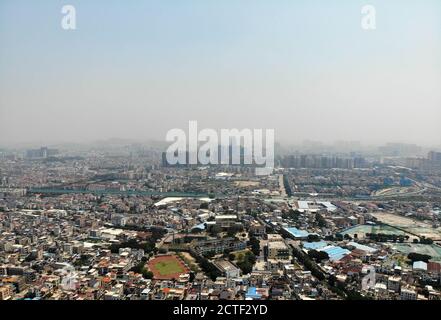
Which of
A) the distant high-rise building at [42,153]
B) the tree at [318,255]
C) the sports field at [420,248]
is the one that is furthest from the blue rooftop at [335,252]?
the distant high-rise building at [42,153]

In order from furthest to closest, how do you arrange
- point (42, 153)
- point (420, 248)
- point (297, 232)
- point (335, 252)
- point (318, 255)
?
point (42, 153) < point (297, 232) < point (420, 248) < point (335, 252) < point (318, 255)

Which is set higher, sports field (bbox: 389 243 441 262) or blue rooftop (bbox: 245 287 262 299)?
blue rooftop (bbox: 245 287 262 299)

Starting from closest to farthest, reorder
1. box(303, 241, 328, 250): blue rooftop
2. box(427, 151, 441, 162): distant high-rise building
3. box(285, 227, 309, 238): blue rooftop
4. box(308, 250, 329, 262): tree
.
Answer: box(308, 250, 329, 262): tree → box(303, 241, 328, 250): blue rooftop → box(285, 227, 309, 238): blue rooftop → box(427, 151, 441, 162): distant high-rise building

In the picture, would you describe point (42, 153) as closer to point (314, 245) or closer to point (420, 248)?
point (314, 245)

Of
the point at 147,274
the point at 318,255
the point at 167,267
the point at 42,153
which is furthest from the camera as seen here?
the point at 42,153

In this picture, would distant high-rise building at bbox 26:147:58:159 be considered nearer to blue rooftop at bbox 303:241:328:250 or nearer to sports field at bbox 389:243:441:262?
blue rooftop at bbox 303:241:328:250

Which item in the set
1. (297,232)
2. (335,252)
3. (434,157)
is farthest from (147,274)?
(434,157)

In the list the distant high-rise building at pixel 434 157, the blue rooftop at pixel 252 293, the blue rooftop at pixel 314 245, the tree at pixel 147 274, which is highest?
the distant high-rise building at pixel 434 157

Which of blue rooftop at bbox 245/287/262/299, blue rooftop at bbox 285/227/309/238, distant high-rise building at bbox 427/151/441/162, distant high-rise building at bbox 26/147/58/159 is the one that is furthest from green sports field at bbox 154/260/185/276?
distant high-rise building at bbox 26/147/58/159

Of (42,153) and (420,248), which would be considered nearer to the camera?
(420,248)

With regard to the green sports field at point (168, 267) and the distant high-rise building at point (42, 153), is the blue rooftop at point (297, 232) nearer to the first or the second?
the green sports field at point (168, 267)
